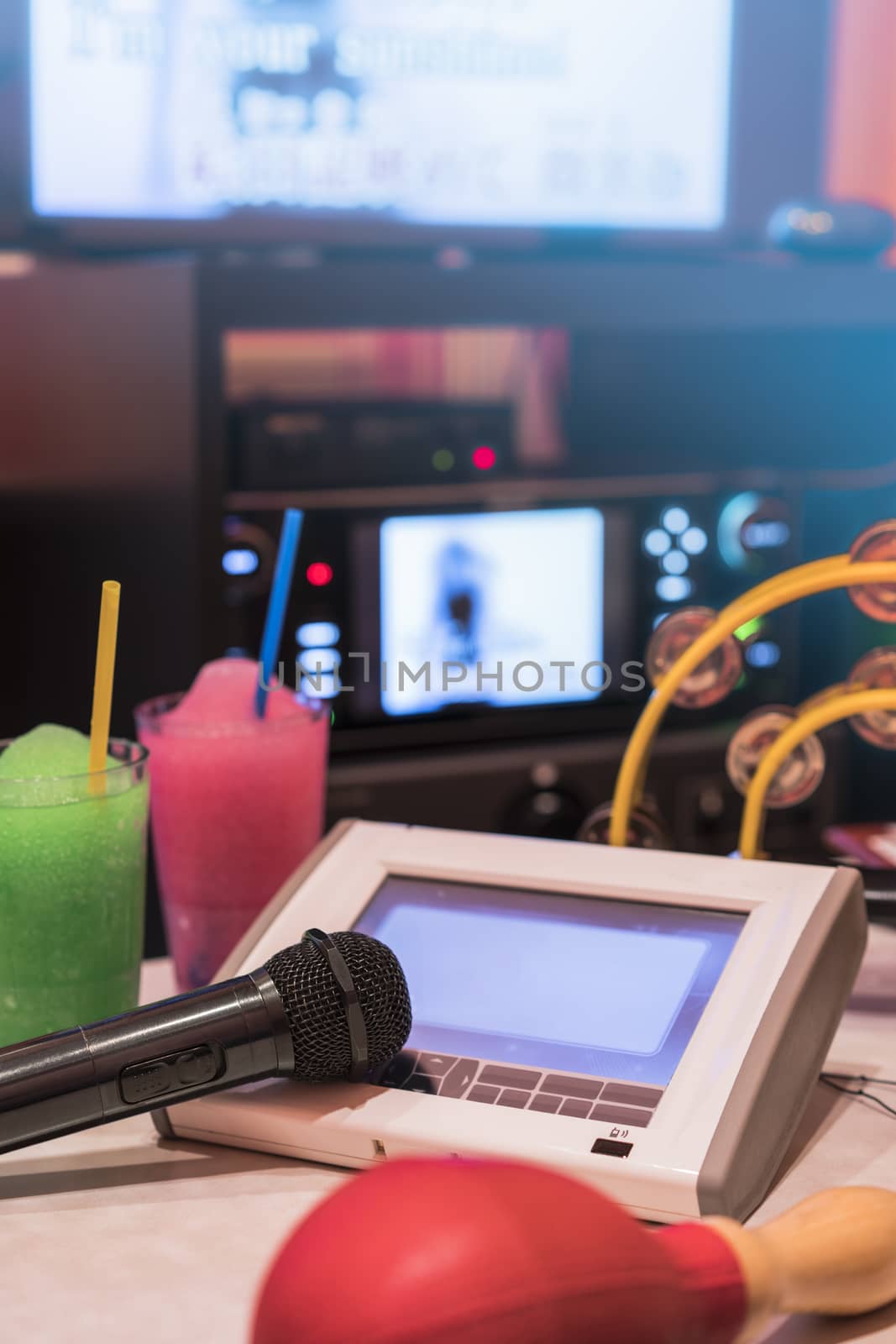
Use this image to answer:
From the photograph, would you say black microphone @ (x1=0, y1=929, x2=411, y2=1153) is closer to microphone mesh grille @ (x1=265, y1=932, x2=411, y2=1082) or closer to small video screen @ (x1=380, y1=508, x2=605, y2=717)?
microphone mesh grille @ (x1=265, y1=932, x2=411, y2=1082)

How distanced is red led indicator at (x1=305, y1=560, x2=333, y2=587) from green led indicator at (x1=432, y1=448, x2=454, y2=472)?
185mm

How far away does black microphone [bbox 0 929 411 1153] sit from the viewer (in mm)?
669

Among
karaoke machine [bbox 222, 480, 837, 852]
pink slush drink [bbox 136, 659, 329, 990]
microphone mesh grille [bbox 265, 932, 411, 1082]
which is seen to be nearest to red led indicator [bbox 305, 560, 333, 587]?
karaoke machine [bbox 222, 480, 837, 852]

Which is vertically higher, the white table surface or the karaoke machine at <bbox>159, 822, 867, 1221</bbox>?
the karaoke machine at <bbox>159, 822, 867, 1221</bbox>

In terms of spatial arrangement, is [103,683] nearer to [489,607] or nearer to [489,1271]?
[489,1271]

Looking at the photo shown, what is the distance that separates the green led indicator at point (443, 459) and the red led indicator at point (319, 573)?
0.18 m

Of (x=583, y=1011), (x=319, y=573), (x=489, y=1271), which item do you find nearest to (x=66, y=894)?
(x=583, y=1011)

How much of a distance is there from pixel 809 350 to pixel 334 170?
2.24 feet

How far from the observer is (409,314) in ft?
5.43

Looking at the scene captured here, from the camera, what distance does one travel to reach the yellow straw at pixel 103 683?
73cm

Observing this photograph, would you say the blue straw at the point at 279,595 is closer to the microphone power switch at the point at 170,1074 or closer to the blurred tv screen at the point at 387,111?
the microphone power switch at the point at 170,1074

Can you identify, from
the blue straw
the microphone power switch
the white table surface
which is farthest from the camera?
the blue straw

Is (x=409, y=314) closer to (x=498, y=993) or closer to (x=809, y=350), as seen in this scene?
(x=809, y=350)

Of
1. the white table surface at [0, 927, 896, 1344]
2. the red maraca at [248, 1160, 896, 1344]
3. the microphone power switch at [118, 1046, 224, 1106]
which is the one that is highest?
the red maraca at [248, 1160, 896, 1344]
